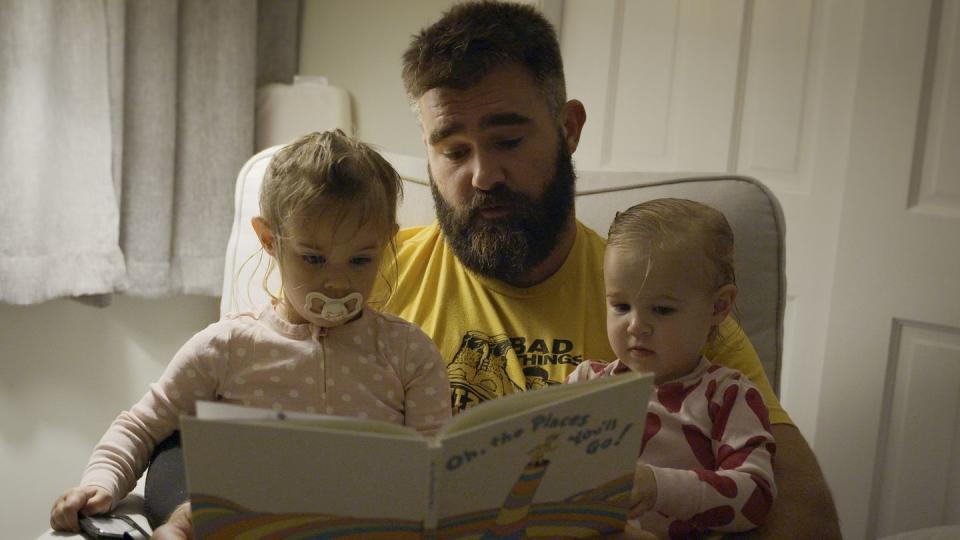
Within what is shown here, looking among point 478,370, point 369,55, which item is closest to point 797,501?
point 478,370

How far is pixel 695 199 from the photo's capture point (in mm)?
1620

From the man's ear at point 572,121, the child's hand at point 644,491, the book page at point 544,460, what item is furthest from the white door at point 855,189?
the book page at point 544,460

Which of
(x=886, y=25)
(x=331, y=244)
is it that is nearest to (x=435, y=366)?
(x=331, y=244)

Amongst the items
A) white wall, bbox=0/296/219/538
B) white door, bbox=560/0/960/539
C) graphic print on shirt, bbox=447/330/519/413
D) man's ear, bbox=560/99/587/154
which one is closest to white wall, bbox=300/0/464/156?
white door, bbox=560/0/960/539

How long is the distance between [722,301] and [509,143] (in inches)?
17.8

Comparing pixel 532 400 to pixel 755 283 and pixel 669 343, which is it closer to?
pixel 669 343

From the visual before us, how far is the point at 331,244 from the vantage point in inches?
45.7

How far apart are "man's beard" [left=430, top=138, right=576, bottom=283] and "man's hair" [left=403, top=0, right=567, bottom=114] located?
171 mm

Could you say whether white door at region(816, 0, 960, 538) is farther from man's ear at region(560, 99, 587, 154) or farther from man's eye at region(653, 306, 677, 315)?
man's eye at region(653, 306, 677, 315)

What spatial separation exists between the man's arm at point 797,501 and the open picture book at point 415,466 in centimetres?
31

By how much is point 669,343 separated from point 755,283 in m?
0.43

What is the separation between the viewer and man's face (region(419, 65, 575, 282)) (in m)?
Answer: 1.50

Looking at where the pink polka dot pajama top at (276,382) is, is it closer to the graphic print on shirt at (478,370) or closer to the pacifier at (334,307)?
the pacifier at (334,307)

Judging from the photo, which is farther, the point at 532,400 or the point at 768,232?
the point at 768,232
